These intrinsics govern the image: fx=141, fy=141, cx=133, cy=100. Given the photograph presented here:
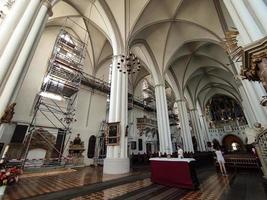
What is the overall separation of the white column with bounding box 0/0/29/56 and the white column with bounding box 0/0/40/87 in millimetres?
94

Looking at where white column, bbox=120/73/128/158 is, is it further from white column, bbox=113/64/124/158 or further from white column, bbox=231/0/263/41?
white column, bbox=231/0/263/41

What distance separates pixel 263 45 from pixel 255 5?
1.95m

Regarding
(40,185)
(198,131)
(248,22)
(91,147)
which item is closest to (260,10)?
(248,22)

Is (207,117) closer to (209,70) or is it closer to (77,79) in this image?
(209,70)

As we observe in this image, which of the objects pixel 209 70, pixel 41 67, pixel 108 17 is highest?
pixel 209 70

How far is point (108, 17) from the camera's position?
9695 millimetres

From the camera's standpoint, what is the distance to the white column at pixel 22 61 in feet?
12.9

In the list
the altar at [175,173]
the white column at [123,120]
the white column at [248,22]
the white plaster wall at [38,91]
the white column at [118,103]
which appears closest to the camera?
the white column at [248,22]

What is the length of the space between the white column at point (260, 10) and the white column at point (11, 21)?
6.87 metres

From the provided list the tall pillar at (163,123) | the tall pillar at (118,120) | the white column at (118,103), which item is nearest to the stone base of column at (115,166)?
the tall pillar at (118,120)

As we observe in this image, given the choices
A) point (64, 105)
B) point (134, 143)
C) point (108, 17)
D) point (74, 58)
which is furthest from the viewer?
point (134, 143)

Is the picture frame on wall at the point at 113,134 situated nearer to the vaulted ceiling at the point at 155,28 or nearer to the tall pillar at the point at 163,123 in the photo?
the vaulted ceiling at the point at 155,28

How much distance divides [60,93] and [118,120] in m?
5.81

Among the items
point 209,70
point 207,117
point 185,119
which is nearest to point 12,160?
point 185,119
